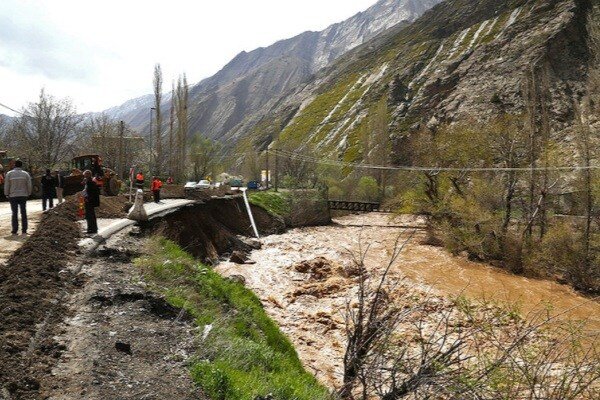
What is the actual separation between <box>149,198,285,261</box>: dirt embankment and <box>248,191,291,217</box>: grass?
114cm

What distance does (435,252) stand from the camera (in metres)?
27.4

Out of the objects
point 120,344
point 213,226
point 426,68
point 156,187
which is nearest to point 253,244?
point 213,226

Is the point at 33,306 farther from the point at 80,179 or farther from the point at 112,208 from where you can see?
the point at 80,179

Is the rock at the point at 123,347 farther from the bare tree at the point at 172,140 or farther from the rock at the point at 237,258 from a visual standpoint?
the bare tree at the point at 172,140

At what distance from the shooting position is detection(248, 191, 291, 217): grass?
36625 millimetres

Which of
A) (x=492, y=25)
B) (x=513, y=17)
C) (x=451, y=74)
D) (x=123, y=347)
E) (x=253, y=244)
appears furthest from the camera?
(x=492, y=25)

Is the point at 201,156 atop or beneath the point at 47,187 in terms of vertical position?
atop

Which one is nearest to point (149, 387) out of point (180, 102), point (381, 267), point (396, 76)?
point (381, 267)

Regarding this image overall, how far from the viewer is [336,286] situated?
58.7ft

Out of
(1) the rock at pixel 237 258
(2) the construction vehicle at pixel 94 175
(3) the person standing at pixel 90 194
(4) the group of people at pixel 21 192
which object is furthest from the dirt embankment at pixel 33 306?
(1) the rock at pixel 237 258

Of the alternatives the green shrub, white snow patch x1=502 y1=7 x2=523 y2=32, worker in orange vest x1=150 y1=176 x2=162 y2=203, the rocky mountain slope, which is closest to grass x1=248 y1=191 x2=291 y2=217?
worker in orange vest x1=150 y1=176 x2=162 y2=203

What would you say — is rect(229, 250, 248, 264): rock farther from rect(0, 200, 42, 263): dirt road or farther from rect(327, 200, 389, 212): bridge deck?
rect(327, 200, 389, 212): bridge deck

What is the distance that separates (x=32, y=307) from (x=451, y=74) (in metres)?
97.9

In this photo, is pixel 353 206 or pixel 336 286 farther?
pixel 353 206
